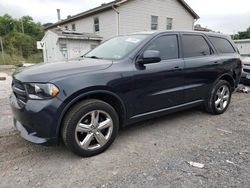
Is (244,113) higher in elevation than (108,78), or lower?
lower

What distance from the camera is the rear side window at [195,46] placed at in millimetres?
4135

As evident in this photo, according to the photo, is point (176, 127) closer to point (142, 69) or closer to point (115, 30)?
point (142, 69)

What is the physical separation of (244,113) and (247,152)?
205 centimetres

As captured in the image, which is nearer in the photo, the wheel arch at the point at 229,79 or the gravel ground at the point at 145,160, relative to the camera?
the gravel ground at the point at 145,160

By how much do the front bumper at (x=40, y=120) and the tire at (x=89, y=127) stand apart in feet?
0.54

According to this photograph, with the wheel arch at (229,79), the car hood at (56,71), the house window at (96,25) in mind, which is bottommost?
the wheel arch at (229,79)

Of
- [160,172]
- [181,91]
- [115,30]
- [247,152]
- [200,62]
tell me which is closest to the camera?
[160,172]

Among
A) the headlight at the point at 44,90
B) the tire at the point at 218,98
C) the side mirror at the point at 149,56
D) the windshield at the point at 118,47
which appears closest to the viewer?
the headlight at the point at 44,90

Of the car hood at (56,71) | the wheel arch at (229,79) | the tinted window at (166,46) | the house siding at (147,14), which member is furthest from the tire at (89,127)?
the house siding at (147,14)

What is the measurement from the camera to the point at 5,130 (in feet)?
13.1

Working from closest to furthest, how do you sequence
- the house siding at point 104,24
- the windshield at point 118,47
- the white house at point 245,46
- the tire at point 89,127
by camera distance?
the tire at point 89,127, the windshield at point 118,47, the house siding at point 104,24, the white house at point 245,46

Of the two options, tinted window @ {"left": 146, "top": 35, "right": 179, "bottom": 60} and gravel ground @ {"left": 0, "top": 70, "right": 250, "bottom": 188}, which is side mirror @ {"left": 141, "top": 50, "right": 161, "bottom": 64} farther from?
gravel ground @ {"left": 0, "top": 70, "right": 250, "bottom": 188}

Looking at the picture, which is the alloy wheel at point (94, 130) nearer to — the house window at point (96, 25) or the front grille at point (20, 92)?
the front grille at point (20, 92)

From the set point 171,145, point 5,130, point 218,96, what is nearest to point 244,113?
point 218,96
